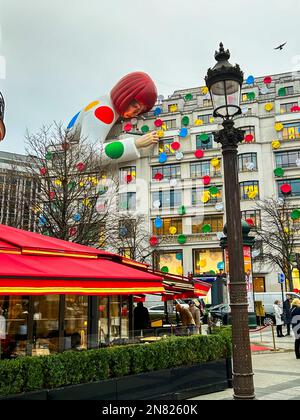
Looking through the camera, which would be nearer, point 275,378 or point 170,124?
point 275,378

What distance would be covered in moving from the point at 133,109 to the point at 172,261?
1811 cm

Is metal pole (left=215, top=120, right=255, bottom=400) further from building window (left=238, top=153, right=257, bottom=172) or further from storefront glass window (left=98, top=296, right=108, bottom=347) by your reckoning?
building window (left=238, top=153, right=257, bottom=172)

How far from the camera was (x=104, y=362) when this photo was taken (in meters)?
7.38

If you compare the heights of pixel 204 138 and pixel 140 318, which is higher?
pixel 204 138

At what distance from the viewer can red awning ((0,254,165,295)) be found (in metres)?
5.77

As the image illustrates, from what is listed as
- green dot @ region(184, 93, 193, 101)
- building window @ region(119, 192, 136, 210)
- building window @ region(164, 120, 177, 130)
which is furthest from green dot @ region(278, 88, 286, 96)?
building window @ region(119, 192, 136, 210)

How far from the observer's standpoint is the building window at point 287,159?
45062 millimetres

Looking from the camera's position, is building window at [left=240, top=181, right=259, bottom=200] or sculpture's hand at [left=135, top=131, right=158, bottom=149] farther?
sculpture's hand at [left=135, top=131, right=158, bottom=149]

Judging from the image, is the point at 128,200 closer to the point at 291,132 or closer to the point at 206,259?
the point at 206,259

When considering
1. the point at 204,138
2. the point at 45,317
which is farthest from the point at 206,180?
the point at 45,317

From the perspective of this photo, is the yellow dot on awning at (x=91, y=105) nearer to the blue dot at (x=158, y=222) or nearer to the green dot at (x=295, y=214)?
the blue dot at (x=158, y=222)

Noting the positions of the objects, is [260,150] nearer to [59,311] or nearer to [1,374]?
[59,311]

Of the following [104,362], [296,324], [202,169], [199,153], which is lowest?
[104,362]

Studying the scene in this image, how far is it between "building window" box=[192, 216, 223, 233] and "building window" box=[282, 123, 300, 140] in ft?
36.6
